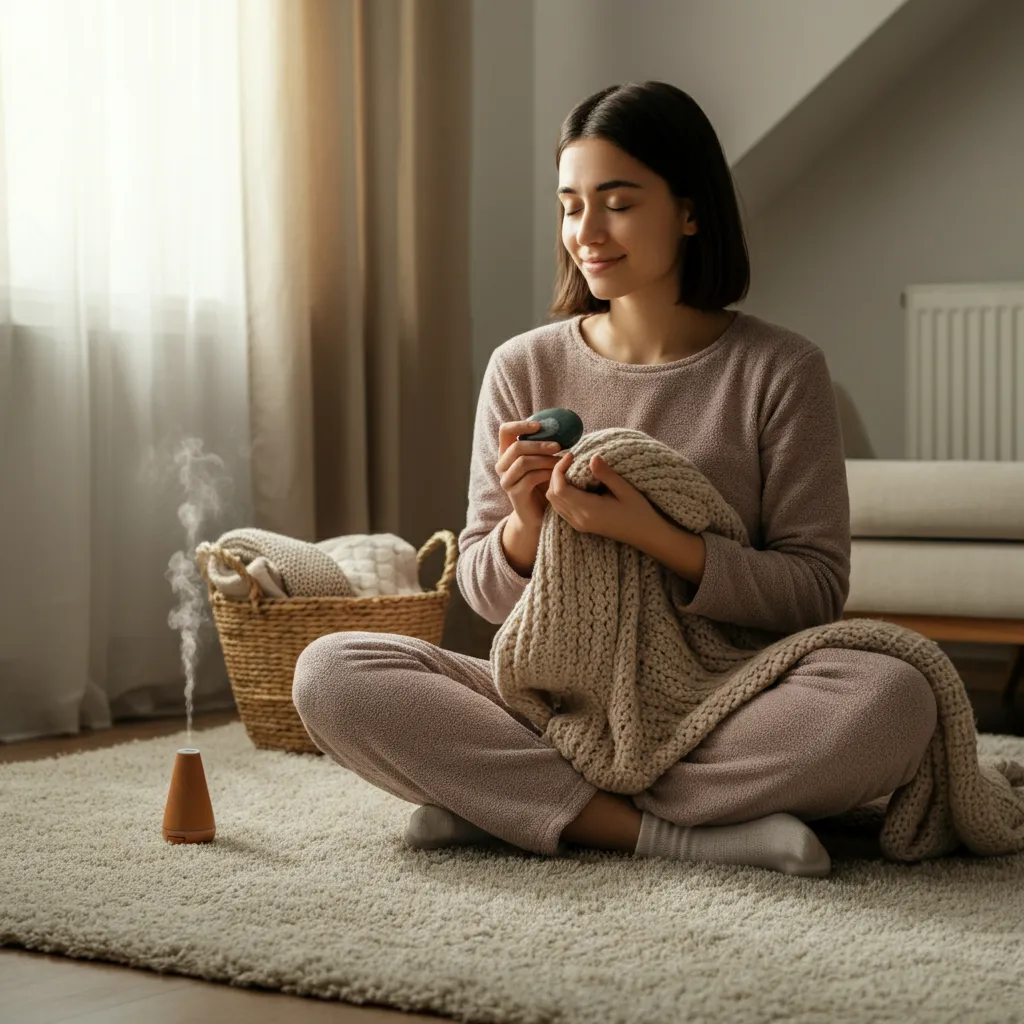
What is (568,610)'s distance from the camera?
4.66ft

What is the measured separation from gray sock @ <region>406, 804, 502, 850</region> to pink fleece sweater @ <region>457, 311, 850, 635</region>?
0.83 feet

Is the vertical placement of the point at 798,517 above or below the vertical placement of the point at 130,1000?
above

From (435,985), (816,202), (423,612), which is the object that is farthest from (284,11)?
(435,985)

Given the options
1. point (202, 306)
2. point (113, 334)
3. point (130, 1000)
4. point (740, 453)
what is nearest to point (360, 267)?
point (202, 306)

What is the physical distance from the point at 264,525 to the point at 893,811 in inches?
57.1

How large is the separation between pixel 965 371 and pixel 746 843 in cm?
216

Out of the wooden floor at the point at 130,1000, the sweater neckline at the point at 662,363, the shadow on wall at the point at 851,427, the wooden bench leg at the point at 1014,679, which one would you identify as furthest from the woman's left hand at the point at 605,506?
the shadow on wall at the point at 851,427

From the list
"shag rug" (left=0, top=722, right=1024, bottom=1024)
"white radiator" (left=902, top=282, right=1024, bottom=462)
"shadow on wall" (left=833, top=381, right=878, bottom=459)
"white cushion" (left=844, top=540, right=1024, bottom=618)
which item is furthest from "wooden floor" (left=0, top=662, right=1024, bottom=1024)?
"white radiator" (left=902, top=282, right=1024, bottom=462)

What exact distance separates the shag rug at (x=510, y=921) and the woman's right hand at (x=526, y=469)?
0.36 metres

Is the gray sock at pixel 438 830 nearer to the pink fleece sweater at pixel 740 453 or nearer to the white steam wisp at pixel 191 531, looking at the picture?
the pink fleece sweater at pixel 740 453

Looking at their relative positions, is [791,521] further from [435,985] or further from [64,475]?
[64,475]

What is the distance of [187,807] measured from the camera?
1.46m

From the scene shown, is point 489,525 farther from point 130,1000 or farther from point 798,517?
point 130,1000

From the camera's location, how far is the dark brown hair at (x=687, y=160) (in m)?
1.56
